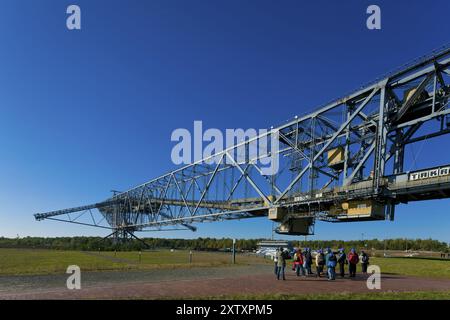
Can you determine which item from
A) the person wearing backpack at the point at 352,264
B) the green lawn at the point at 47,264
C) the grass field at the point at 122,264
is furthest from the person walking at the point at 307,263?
the green lawn at the point at 47,264

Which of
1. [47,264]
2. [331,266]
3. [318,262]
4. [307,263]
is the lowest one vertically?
[47,264]

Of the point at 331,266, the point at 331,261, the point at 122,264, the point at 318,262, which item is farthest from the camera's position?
the point at 122,264

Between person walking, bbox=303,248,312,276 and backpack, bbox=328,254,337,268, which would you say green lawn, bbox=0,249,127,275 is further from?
backpack, bbox=328,254,337,268

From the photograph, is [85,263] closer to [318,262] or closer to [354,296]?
[318,262]

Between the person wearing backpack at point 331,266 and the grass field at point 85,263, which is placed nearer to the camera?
the person wearing backpack at point 331,266

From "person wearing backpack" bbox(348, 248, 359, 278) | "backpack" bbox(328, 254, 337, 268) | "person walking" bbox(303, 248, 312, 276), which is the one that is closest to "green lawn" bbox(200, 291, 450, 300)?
"backpack" bbox(328, 254, 337, 268)

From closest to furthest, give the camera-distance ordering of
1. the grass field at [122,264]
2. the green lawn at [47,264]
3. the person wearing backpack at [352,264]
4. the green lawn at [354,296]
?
1. the green lawn at [354,296]
2. the green lawn at [47,264]
3. the person wearing backpack at [352,264]
4. the grass field at [122,264]

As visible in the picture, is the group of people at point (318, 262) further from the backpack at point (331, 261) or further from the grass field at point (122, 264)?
the grass field at point (122, 264)

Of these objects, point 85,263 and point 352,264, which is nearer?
point 352,264

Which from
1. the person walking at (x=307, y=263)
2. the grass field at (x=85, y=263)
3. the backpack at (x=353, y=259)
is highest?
the backpack at (x=353, y=259)

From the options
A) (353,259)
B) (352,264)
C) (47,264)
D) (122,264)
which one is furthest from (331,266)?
(47,264)

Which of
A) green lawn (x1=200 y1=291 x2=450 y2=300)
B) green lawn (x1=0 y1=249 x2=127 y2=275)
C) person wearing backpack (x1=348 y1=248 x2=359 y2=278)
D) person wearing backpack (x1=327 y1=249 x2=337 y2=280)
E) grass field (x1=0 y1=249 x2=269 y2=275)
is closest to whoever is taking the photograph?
green lawn (x1=200 y1=291 x2=450 y2=300)

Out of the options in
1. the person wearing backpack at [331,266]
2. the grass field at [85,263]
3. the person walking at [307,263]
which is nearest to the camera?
the person wearing backpack at [331,266]

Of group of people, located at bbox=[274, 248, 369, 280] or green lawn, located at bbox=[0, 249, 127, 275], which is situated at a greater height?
group of people, located at bbox=[274, 248, 369, 280]
